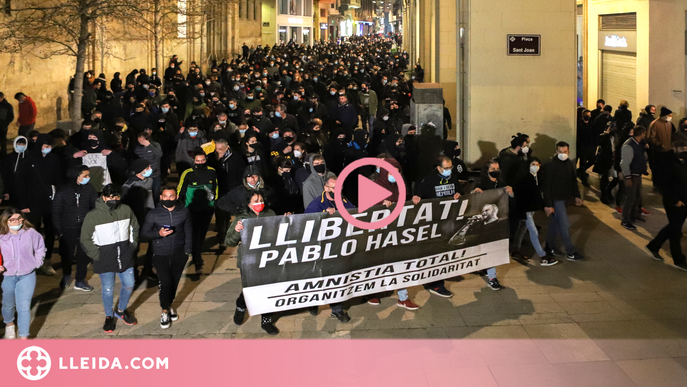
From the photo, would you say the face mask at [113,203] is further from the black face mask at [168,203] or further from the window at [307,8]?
the window at [307,8]

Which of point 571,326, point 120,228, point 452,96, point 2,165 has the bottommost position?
point 571,326

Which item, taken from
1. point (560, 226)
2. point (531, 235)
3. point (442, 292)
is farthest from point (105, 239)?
point (560, 226)

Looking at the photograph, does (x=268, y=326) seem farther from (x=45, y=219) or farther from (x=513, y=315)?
(x=45, y=219)

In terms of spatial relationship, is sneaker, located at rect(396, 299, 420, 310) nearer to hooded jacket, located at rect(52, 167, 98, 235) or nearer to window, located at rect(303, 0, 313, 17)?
hooded jacket, located at rect(52, 167, 98, 235)

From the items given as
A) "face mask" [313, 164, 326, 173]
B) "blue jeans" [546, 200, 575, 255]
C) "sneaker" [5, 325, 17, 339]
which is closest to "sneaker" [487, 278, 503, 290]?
"blue jeans" [546, 200, 575, 255]

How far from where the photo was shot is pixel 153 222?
7980 mm

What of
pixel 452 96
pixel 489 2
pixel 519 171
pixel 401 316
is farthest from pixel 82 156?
pixel 452 96

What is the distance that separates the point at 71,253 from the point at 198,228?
161 centimetres

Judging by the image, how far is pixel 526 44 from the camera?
49.0 ft

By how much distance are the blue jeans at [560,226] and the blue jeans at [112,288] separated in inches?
222

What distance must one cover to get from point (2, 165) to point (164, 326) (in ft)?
12.3

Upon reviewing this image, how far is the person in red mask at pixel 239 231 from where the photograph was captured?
25.4ft

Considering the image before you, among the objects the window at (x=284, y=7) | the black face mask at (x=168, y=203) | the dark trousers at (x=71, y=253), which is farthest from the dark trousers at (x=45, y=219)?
the window at (x=284, y=7)

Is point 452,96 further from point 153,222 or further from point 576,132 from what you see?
point 153,222
